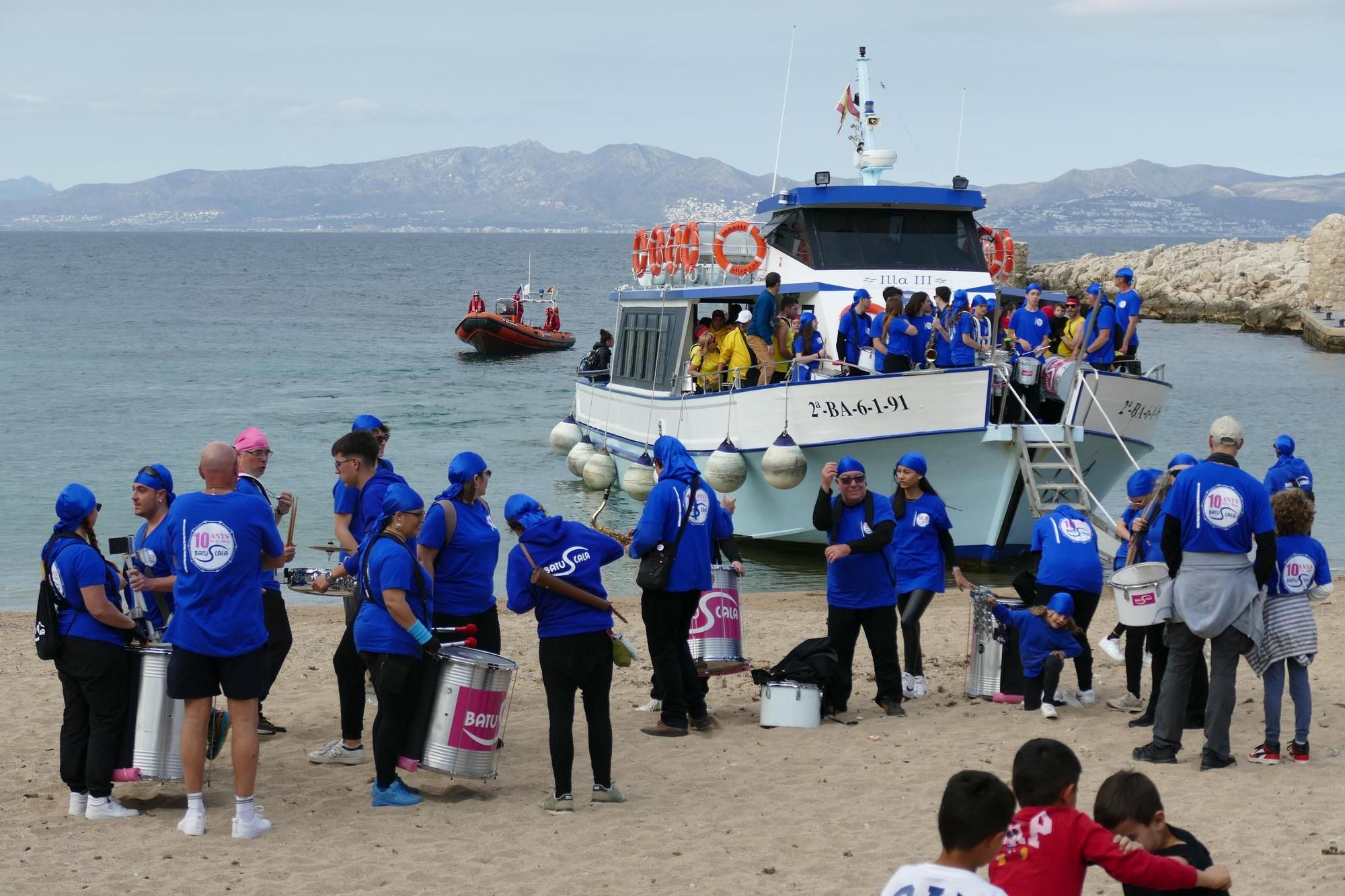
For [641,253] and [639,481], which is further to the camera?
[641,253]

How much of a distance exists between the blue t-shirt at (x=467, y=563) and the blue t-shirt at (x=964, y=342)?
8377mm

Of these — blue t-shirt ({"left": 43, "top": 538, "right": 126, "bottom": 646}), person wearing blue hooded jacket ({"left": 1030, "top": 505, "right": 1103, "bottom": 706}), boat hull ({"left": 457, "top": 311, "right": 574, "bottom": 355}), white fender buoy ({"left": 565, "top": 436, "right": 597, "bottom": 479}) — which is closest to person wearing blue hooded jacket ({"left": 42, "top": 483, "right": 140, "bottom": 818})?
blue t-shirt ({"left": 43, "top": 538, "right": 126, "bottom": 646})

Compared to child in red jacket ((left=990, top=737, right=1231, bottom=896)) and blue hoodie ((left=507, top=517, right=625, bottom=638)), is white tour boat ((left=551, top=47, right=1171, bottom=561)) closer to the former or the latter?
blue hoodie ((left=507, top=517, right=625, bottom=638))

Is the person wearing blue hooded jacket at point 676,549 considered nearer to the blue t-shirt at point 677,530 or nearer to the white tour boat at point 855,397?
the blue t-shirt at point 677,530

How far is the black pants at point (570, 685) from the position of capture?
684cm

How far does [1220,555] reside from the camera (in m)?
7.05

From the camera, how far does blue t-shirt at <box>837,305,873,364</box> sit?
1547 cm

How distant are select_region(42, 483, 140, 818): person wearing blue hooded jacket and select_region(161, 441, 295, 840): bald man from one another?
42cm

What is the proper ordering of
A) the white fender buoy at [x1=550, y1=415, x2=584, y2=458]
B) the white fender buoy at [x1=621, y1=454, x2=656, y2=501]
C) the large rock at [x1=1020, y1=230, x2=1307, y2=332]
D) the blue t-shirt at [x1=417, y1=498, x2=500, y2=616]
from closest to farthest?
the blue t-shirt at [x1=417, y1=498, x2=500, y2=616] < the white fender buoy at [x1=621, y1=454, x2=656, y2=501] < the white fender buoy at [x1=550, y1=415, x2=584, y2=458] < the large rock at [x1=1020, y1=230, x2=1307, y2=332]

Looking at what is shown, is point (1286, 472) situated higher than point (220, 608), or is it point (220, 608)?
point (1286, 472)

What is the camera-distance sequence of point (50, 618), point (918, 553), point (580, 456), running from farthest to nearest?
point (580, 456)
point (918, 553)
point (50, 618)

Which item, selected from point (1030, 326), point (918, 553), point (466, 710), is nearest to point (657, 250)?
point (1030, 326)

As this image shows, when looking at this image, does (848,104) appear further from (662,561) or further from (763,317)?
(662,561)

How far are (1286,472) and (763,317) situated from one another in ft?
20.9
